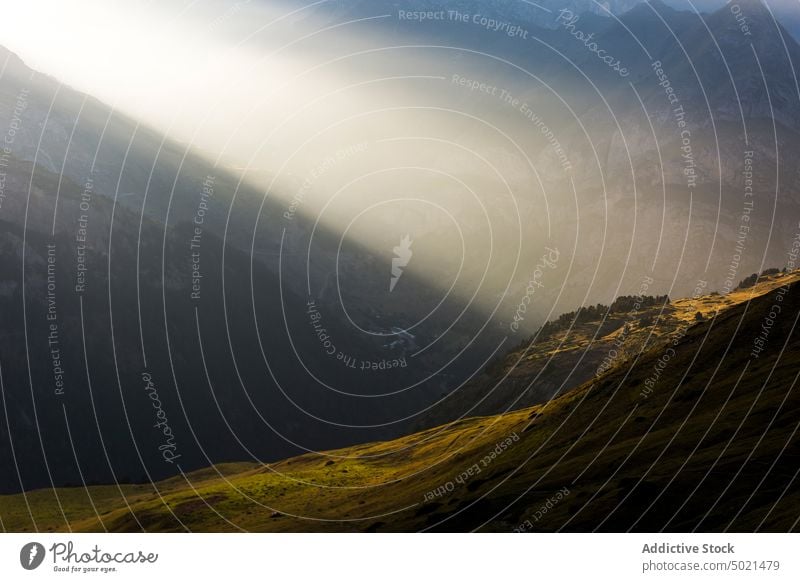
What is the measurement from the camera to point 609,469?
96000mm

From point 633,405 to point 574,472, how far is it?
23.1 meters

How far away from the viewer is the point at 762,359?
111438 millimetres

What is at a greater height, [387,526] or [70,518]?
[387,526]

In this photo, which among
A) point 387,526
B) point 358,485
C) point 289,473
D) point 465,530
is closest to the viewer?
point 465,530

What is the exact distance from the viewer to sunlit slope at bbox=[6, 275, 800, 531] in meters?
82.0

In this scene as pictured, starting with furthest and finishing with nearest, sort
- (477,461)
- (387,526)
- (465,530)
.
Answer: (477,461) → (387,526) → (465,530)

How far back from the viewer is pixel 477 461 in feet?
432

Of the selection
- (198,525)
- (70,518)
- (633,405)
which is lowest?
(70,518)

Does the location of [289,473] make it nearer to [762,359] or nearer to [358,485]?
[358,485]

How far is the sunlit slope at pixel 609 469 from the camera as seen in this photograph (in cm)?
8200

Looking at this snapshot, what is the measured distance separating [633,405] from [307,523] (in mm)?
47461

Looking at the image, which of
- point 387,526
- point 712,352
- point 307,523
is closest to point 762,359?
point 712,352
